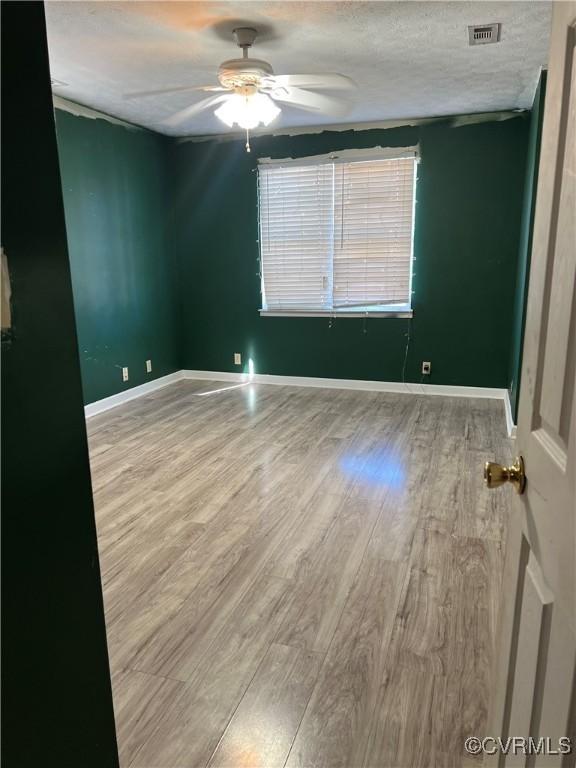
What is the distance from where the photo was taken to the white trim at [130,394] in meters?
4.70

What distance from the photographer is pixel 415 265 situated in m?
5.05

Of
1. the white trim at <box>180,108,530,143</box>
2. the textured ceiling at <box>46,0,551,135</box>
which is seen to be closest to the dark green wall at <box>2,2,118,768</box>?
the textured ceiling at <box>46,0,551,135</box>

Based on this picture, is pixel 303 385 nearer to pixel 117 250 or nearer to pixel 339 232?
pixel 339 232

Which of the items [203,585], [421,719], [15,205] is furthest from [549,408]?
[203,585]

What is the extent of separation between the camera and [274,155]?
5289mm

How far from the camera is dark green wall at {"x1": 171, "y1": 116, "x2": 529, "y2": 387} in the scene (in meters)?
4.77

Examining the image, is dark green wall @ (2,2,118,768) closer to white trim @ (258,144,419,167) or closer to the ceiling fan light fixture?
the ceiling fan light fixture

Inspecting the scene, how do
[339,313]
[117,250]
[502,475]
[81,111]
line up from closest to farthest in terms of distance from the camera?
[502,475] → [81,111] → [117,250] → [339,313]

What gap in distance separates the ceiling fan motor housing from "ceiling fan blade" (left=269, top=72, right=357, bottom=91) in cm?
28

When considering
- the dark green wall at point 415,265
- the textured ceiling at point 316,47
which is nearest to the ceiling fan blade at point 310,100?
the textured ceiling at point 316,47

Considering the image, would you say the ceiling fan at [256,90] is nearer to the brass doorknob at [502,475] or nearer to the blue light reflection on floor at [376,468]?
the blue light reflection on floor at [376,468]

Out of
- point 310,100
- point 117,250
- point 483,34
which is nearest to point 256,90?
point 310,100

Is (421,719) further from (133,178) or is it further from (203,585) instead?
(133,178)

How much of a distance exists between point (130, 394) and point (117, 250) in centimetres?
138
